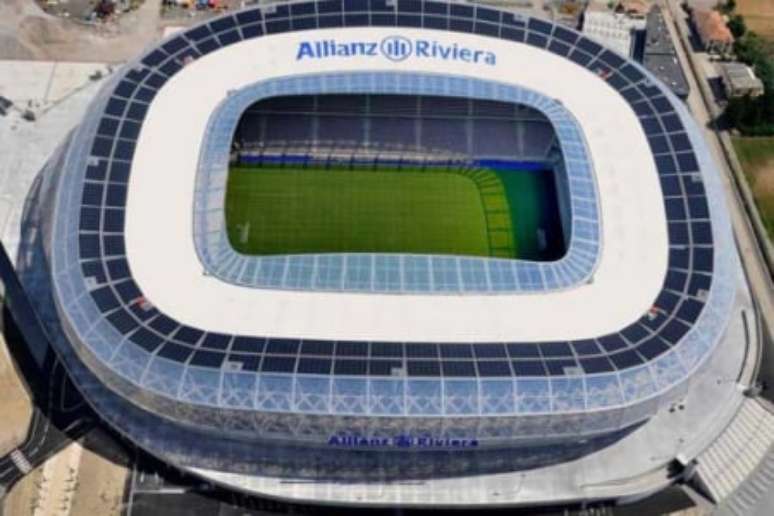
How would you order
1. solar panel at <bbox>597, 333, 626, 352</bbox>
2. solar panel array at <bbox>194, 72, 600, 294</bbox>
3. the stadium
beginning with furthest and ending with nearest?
solar panel array at <bbox>194, 72, 600, 294</bbox> → solar panel at <bbox>597, 333, 626, 352</bbox> → the stadium

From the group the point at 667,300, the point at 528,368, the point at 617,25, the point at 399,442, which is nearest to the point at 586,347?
the point at 528,368

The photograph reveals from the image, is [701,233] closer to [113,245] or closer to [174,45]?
[113,245]

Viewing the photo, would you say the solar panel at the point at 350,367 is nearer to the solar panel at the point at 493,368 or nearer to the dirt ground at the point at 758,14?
the solar panel at the point at 493,368

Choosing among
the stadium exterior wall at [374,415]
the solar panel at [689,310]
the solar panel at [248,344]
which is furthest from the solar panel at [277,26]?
the solar panel at [689,310]

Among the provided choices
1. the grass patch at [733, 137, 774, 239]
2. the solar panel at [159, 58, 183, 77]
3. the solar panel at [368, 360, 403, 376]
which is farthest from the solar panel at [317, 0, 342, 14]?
the grass patch at [733, 137, 774, 239]

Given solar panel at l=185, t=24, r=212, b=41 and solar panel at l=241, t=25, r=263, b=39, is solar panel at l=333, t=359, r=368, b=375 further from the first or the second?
solar panel at l=185, t=24, r=212, b=41

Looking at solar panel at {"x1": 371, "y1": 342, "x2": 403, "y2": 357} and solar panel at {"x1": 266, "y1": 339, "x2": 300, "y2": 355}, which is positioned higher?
solar panel at {"x1": 266, "y1": 339, "x2": 300, "y2": 355}

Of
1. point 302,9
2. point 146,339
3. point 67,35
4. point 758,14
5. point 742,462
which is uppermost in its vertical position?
point 302,9
